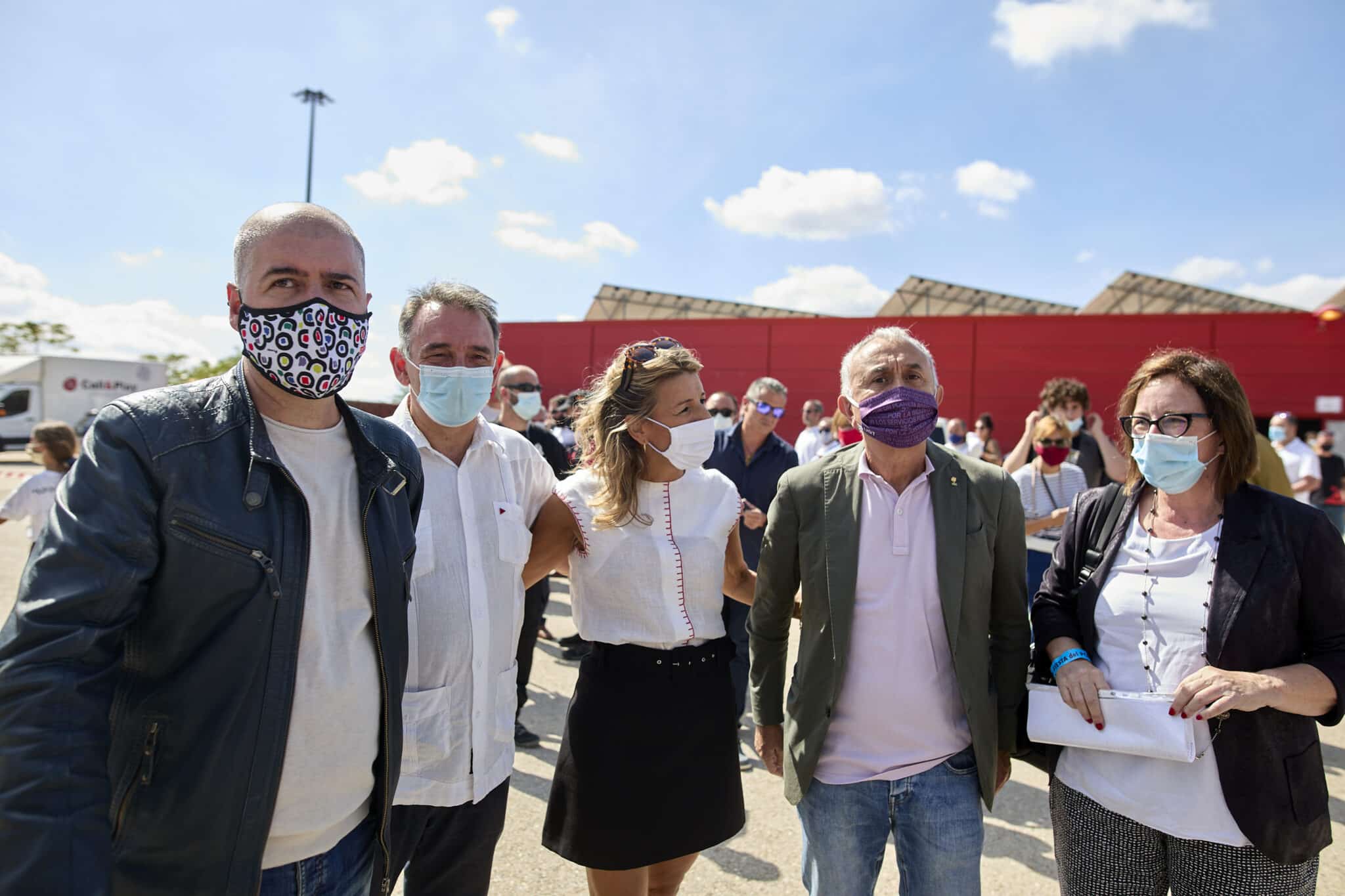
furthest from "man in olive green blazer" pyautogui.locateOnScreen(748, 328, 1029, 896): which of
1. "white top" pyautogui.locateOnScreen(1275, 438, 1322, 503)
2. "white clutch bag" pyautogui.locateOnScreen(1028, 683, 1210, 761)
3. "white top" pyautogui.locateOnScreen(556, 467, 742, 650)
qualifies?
"white top" pyautogui.locateOnScreen(1275, 438, 1322, 503)

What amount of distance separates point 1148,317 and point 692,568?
789 inches

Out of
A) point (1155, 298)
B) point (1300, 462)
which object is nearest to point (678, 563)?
point (1300, 462)

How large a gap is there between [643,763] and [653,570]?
567 mm

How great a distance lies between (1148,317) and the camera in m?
18.5

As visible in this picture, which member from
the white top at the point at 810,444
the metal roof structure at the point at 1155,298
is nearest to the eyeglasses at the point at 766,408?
the white top at the point at 810,444

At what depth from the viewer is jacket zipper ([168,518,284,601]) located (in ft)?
4.33

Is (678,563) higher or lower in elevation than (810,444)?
lower

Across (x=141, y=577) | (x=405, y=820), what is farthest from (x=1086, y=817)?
(x=141, y=577)

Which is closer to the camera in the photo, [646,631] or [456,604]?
[456,604]

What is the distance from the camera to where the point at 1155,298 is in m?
23.7

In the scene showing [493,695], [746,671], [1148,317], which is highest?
[1148,317]

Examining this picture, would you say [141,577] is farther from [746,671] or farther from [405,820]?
[746,671]

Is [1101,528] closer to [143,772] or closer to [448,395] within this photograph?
[448,395]

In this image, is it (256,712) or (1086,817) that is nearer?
(256,712)
